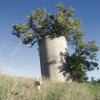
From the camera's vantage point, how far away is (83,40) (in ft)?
85.5

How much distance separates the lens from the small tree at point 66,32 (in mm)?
25141

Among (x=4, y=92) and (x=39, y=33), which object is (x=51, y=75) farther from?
(x=4, y=92)

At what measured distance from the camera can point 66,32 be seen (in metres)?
26.3

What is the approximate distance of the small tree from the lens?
2514 centimetres

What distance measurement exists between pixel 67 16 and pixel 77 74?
5.53 m

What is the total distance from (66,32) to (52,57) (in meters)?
3.01

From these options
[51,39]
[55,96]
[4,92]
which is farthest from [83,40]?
[4,92]

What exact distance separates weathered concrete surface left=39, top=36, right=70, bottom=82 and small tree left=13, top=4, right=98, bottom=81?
596mm

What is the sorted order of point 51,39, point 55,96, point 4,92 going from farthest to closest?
1. point 51,39
2. point 55,96
3. point 4,92

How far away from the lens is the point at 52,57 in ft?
82.0

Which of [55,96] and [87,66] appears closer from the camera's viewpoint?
[55,96]

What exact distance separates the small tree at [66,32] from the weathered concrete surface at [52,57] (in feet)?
1.95

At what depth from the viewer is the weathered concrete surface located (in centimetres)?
2456

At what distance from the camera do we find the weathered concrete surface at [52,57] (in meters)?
24.6
